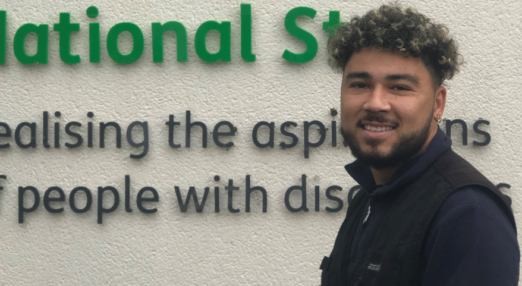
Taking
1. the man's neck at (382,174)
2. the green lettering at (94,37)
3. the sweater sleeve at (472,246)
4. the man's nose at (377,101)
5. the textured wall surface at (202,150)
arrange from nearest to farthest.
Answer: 1. the sweater sleeve at (472,246)
2. the man's nose at (377,101)
3. the man's neck at (382,174)
4. the textured wall surface at (202,150)
5. the green lettering at (94,37)

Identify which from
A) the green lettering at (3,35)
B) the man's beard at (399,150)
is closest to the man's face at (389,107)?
the man's beard at (399,150)

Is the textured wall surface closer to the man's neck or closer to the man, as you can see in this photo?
the man

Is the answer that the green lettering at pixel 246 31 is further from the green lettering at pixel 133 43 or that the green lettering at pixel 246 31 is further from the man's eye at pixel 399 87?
the man's eye at pixel 399 87

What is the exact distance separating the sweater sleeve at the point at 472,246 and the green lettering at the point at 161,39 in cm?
338

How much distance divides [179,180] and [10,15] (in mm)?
1785

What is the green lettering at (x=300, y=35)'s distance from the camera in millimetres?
4402

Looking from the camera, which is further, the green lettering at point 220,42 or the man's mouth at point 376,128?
the green lettering at point 220,42

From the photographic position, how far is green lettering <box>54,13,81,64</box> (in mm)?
4492

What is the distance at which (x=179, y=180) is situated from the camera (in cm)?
443

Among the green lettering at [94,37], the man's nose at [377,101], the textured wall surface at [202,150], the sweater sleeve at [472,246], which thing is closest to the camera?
the sweater sleeve at [472,246]

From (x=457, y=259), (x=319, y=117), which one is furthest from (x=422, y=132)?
(x=319, y=117)

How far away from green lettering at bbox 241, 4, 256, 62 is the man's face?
277 cm

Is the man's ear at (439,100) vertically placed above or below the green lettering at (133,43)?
below

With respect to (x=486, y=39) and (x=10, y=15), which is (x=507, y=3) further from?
(x=10, y=15)
